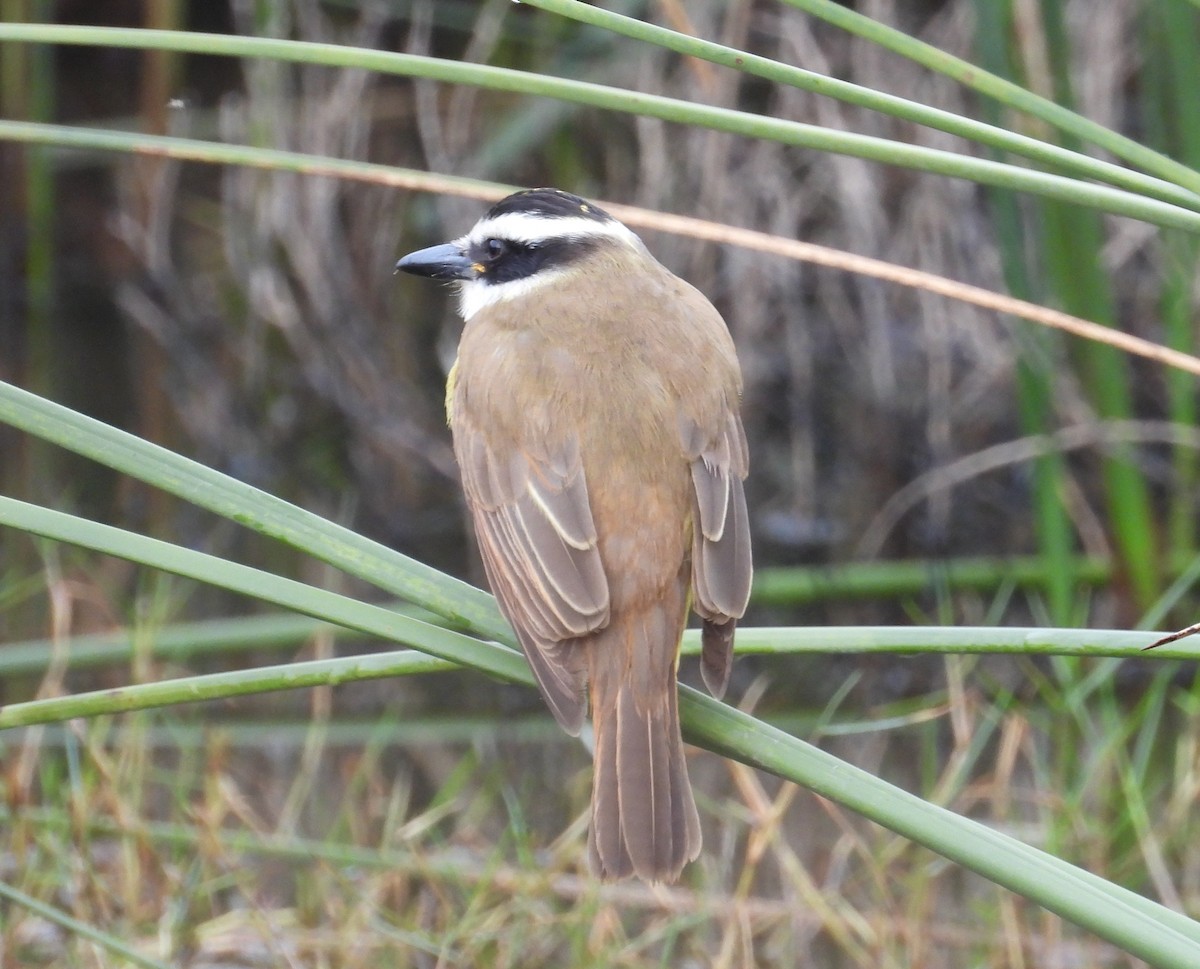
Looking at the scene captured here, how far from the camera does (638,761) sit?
2344 millimetres

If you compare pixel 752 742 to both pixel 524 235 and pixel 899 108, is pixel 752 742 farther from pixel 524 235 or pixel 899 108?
pixel 524 235

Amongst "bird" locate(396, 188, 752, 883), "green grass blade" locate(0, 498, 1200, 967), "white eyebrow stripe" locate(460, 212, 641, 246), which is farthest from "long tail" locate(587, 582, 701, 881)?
"white eyebrow stripe" locate(460, 212, 641, 246)

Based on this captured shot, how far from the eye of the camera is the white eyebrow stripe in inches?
122

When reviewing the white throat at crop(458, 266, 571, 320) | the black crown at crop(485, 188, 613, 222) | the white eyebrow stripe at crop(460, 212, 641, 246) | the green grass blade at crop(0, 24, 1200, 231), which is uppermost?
the green grass blade at crop(0, 24, 1200, 231)

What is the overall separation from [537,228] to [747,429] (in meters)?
3.43

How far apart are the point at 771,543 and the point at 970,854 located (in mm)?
4641

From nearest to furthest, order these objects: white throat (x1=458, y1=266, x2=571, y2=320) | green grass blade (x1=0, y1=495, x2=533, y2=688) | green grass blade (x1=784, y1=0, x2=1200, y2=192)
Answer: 1. green grass blade (x1=0, y1=495, x2=533, y2=688)
2. green grass blade (x1=784, y1=0, x2=1200, y2=192)
3. white throat (x1=458, y1=266, x2=571, y2=320)

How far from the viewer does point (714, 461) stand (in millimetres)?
2652

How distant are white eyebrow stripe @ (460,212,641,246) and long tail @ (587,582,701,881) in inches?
37.0

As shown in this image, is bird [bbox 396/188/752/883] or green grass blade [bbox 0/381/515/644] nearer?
green grass blade [bbox 0/381/515/644]

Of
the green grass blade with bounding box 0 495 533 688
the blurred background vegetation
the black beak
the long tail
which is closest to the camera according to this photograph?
the green grass blade with bounding box 0 495 533 688

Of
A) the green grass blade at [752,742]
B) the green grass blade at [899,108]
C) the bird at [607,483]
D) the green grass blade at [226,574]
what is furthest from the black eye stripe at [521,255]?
the green grass blade at [226,574]

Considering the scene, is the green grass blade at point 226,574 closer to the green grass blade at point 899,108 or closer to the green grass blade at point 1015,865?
the green grass blade at point 1015,865

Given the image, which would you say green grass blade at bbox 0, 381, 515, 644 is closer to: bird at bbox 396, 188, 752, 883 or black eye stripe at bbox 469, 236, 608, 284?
bird at bbox 396, 188, 752, 883
